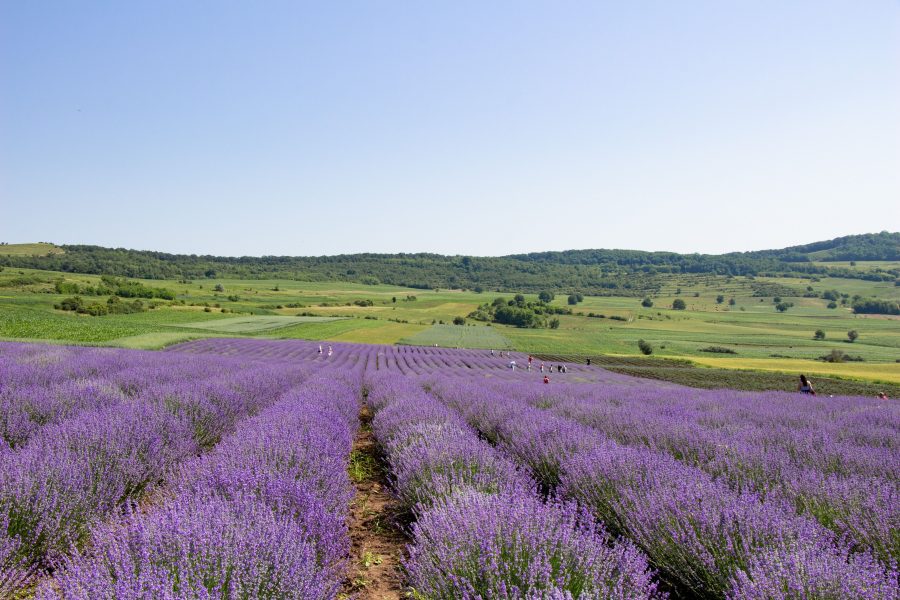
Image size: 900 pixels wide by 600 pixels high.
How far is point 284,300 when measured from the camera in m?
71.6

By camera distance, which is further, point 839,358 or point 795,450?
point 839,358

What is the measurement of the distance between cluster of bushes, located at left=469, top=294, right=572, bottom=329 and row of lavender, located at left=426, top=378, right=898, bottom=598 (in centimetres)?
5660

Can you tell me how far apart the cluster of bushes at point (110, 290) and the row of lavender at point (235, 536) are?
53.6 metres

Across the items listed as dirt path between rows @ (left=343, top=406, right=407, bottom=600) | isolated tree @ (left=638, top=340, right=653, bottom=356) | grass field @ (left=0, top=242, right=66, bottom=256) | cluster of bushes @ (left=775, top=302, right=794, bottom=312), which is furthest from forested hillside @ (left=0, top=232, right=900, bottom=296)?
dirt path between rows @ (left=343, top=406, right=407, bottom=600)

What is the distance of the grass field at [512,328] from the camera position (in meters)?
30.4

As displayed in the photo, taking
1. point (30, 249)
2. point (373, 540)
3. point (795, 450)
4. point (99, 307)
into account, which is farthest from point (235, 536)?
point (30, 249)

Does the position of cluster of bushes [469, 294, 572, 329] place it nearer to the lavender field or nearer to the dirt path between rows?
the lavender field

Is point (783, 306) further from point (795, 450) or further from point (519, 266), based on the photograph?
point (795, 450)

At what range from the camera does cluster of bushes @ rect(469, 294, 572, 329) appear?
2412 inches

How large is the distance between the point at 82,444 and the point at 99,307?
44.0 m

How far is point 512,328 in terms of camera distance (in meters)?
58.8

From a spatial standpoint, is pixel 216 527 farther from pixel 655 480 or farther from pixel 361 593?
pixel 655 480

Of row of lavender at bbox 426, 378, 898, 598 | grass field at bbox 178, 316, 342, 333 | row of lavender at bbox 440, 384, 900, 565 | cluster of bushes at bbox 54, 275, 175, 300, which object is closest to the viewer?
row of lavender at bbox 426, 378, 898, 598

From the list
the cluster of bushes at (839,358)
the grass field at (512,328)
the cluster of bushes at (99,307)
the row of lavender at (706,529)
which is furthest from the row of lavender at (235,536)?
the cluster of bushes at (839,358)
